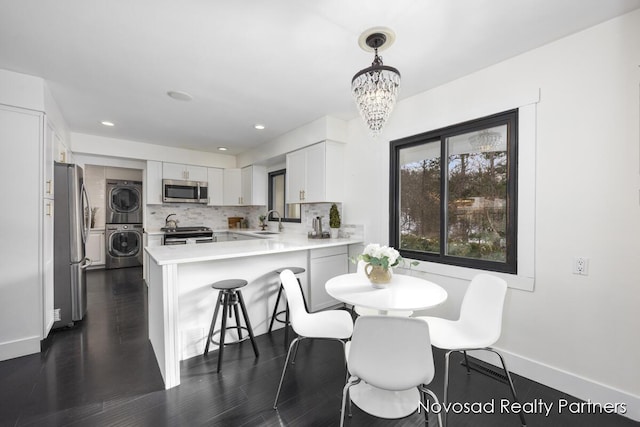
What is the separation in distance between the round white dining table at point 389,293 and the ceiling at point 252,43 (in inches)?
68.7

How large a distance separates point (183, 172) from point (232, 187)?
0.95 metres

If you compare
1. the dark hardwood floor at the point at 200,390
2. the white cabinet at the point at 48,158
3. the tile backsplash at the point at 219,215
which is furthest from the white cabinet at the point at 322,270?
the white cabinet at the point at 48,158

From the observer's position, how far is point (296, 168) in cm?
407

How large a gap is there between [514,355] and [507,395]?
38cm

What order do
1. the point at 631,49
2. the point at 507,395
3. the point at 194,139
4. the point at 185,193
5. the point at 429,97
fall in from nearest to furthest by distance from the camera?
the point at 631,49 < the point at 507,395 < the point at 429,97 < the point at 194,139 < the point at 185,193

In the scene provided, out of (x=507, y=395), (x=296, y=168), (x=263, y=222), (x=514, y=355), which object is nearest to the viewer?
(x=507, y=395)

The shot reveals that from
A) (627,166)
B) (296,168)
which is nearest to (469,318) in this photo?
(627,166)

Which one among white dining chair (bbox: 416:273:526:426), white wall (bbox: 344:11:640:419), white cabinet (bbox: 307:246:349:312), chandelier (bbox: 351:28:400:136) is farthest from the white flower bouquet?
white cabinet (bbox: 307:246:349:312)

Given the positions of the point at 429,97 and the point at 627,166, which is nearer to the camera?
the point at 627,166

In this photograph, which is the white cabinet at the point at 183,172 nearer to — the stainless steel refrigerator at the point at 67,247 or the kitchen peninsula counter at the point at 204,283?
the stainless steel refrigerator at the point at 67,247

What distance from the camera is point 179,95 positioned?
283cm

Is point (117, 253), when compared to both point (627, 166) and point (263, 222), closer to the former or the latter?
point (263, 222)

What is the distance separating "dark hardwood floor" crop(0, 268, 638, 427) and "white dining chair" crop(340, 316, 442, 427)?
653 mm

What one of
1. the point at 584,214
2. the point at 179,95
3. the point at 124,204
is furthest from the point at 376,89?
the point at 124,204
